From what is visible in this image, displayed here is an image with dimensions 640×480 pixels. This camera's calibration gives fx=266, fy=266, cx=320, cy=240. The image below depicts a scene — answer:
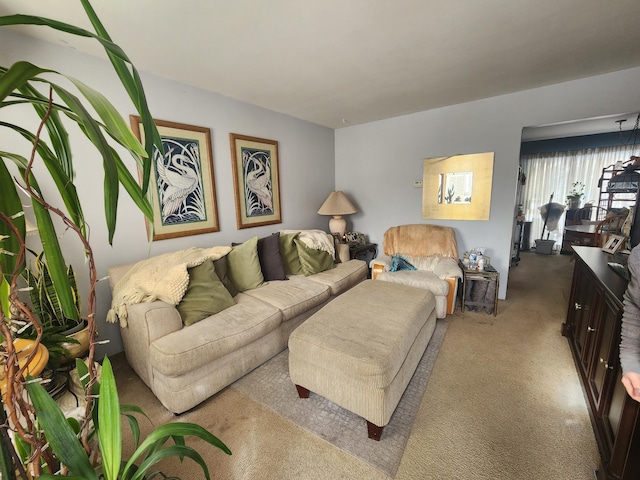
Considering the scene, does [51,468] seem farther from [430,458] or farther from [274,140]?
[274,140]

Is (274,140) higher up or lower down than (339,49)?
lower down

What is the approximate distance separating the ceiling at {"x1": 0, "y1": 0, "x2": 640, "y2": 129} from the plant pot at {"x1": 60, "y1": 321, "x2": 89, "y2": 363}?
1.85 meters

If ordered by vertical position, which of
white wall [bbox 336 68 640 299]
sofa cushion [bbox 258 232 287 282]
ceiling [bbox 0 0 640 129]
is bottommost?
sofa cushion [bbox 258 232 287 282]

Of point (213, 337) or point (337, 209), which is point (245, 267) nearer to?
point (213, 337)

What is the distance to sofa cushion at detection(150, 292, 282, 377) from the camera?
1.54m

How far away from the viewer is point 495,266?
3160mm

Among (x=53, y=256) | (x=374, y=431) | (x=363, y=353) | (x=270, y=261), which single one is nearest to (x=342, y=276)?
(x=270, y=261)

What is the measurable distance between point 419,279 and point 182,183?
249cm

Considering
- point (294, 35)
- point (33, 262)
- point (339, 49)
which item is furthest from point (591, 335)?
point (33, 262)

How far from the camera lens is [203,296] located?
1.96 m

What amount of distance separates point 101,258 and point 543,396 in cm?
330

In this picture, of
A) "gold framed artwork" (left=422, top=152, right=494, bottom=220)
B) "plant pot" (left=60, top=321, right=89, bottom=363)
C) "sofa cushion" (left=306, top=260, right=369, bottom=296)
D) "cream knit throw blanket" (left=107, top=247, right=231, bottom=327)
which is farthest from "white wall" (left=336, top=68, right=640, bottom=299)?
"plant pot" (left=60, top=321, right=89, bottom=363)

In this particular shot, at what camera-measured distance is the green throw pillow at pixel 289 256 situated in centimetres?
286

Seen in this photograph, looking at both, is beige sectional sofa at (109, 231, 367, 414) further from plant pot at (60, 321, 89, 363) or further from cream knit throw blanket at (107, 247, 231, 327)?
plant pot at (60, 321, 89, 363)
